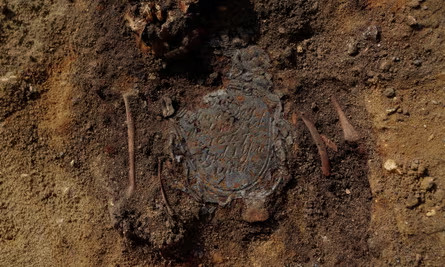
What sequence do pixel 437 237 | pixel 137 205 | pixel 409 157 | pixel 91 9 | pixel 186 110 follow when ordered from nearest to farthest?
pixel 437 237, pixel 409 157, pixel 137 205, pixel 186 110, pixel 91 9

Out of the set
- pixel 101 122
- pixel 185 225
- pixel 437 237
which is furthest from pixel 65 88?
pixel 437 237

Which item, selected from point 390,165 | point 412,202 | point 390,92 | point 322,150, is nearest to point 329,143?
point 322,150

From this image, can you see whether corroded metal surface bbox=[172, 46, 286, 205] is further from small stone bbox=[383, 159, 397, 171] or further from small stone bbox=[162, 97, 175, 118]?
small stone bbox=[383, 159, 397, 171]

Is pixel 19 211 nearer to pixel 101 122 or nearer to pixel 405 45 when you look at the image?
pixel 101 122

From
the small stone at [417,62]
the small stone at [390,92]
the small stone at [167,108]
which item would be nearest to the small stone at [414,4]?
the small stone at [417,62]

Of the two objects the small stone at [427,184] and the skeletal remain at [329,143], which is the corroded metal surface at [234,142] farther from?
the small stone at [427,184]

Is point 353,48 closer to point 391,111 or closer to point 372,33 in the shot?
point 372,33
